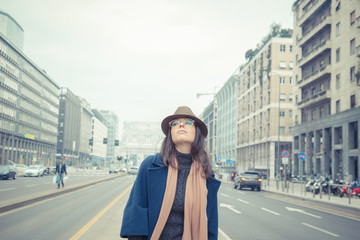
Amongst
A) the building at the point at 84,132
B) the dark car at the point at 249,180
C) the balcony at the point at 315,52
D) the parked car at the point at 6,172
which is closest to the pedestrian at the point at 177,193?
the dark car at the point at 249,180

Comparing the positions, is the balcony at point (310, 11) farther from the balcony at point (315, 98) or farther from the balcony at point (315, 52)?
the balcony at point (315, 98)

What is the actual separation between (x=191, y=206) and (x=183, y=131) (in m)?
0.61

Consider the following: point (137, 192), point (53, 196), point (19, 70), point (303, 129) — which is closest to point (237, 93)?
point (303, 129)

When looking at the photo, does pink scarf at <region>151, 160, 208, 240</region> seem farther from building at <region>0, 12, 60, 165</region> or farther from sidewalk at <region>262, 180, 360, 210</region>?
building at <region>0, 12, 60, 165</region>

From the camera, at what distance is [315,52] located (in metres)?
44.3

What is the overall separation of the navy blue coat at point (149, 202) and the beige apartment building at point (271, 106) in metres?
53.6

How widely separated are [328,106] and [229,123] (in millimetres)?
51303

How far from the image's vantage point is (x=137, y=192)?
300 cm

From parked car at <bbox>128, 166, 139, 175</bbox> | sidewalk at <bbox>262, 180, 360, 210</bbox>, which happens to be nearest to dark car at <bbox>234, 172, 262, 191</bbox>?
sidewalk at <bbox>262, 180, 360, 210</bbox>

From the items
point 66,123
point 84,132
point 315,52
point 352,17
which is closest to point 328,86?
point 315,52

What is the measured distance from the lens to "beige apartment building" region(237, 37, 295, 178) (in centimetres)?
6003

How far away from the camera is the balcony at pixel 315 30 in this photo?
1633 inches

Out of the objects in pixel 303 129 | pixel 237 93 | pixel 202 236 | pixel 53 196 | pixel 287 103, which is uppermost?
pixel 237 93

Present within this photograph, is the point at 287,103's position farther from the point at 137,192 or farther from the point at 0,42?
the point at 137,192
